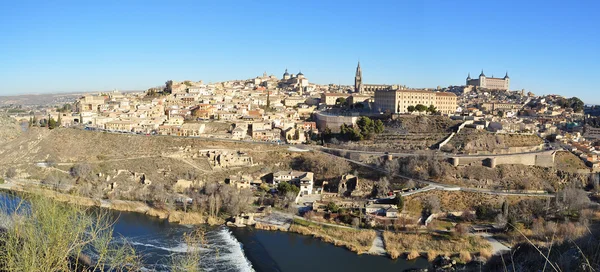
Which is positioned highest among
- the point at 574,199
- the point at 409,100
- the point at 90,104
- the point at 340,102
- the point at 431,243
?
the point at 409,100

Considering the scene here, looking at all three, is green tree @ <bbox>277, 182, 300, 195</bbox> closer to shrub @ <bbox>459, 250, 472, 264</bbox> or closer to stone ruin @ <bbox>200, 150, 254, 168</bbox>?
stone ruin @ <bbox>200, 150, 254, 168</bbox>

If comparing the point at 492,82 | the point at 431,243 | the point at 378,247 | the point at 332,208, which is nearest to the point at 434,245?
the point at 431,243

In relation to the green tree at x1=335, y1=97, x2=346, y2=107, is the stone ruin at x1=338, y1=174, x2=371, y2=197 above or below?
below

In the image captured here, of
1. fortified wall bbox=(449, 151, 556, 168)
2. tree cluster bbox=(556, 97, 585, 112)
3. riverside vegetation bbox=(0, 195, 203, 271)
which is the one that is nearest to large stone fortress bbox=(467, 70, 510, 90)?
tree cluster bbox=(556, 97, 585, 112)

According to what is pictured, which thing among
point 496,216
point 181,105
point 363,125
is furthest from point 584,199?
point 181,105

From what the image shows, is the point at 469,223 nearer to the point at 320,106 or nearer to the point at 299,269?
the point at 299,269

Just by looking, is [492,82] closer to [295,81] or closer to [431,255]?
[295,81]
